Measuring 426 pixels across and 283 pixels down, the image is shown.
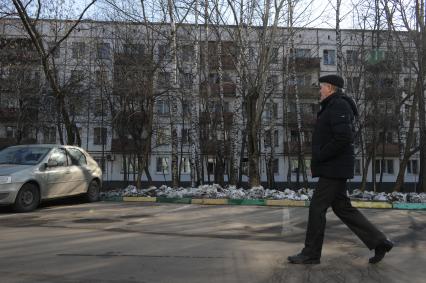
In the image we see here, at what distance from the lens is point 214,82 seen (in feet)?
85.9

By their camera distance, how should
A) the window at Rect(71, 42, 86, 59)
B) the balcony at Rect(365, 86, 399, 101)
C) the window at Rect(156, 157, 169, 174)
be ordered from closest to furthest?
the balcony at Rect(365, 86, 399, 101)
the window at Rect(71, 42, 86, 59)
the window at Rect(156, 157, 169, 174)

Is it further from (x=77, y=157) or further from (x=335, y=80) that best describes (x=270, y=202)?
(x=335, y=80)

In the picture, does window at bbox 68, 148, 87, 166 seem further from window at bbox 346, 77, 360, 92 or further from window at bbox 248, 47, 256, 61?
window at bbox 346, 77, 360, 92

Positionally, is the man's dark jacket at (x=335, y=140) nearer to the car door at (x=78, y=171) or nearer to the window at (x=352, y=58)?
the car door at (x=78, y=171)

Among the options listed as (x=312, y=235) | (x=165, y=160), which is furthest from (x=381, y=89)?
(x=165, y=160)

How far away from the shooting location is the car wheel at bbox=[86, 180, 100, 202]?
12591mm

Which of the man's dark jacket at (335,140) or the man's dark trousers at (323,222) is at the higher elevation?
the man's dark jacket at (335,140)

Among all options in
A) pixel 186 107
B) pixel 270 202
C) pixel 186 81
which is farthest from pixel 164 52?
pixel 270 202

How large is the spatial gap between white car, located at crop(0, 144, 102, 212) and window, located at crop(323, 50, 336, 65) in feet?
120

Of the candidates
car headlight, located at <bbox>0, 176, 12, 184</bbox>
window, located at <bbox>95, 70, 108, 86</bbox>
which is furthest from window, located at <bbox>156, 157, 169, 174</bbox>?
car headlight, located at <bbox>0, 176, 12, 184</bbox>

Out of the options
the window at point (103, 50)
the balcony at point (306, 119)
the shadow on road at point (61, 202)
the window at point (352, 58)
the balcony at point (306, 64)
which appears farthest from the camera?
the balcony at point (306, 119)

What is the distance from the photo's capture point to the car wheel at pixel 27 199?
10227 millimetres

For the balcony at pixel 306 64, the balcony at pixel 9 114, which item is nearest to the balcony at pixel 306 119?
the balcony at pixel 306 64

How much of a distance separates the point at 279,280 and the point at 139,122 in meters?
19.5
